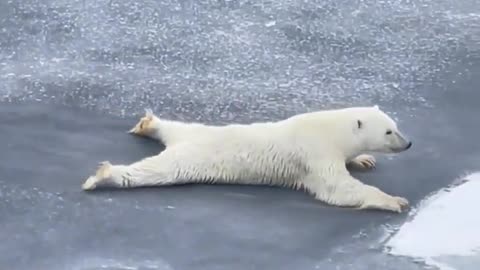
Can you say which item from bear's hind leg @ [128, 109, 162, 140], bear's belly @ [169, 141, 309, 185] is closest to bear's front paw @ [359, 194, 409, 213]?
bear's belly @ [169, 141, 309, 185]

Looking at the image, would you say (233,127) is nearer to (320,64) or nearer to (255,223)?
(255,223)

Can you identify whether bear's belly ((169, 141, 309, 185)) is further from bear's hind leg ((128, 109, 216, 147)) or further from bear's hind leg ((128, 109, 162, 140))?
bear's hind leg ((128, 109, 162, 140))

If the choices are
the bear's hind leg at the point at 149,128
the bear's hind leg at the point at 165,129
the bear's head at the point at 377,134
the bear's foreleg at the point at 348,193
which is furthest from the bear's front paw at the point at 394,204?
the bear's hind leg at the point at 149,128

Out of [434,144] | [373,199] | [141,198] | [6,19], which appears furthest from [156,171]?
[6,19]

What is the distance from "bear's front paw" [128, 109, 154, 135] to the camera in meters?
4.13

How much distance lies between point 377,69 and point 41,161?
1601 mm

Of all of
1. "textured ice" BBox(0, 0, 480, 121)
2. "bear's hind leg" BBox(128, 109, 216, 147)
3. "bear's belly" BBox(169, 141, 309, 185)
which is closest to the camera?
"bear's belly" BBox(169, 141, 309, 185)

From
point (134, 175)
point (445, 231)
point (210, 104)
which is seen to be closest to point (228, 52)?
point (210, 104)

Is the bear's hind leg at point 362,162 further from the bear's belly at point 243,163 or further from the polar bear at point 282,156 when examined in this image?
the bear's belly at point 243,163

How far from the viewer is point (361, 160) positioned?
4.05 m

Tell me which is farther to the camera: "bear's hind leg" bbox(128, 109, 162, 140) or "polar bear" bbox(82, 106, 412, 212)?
"bear's hind leg" bbox(128, 109, 162, 140)

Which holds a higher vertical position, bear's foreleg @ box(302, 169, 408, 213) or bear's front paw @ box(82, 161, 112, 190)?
bear's foreleg @ box(302, 169, 408, 213)

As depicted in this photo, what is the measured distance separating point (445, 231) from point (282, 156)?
25.2 inches

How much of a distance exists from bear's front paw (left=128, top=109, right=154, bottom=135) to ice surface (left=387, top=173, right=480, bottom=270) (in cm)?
107
